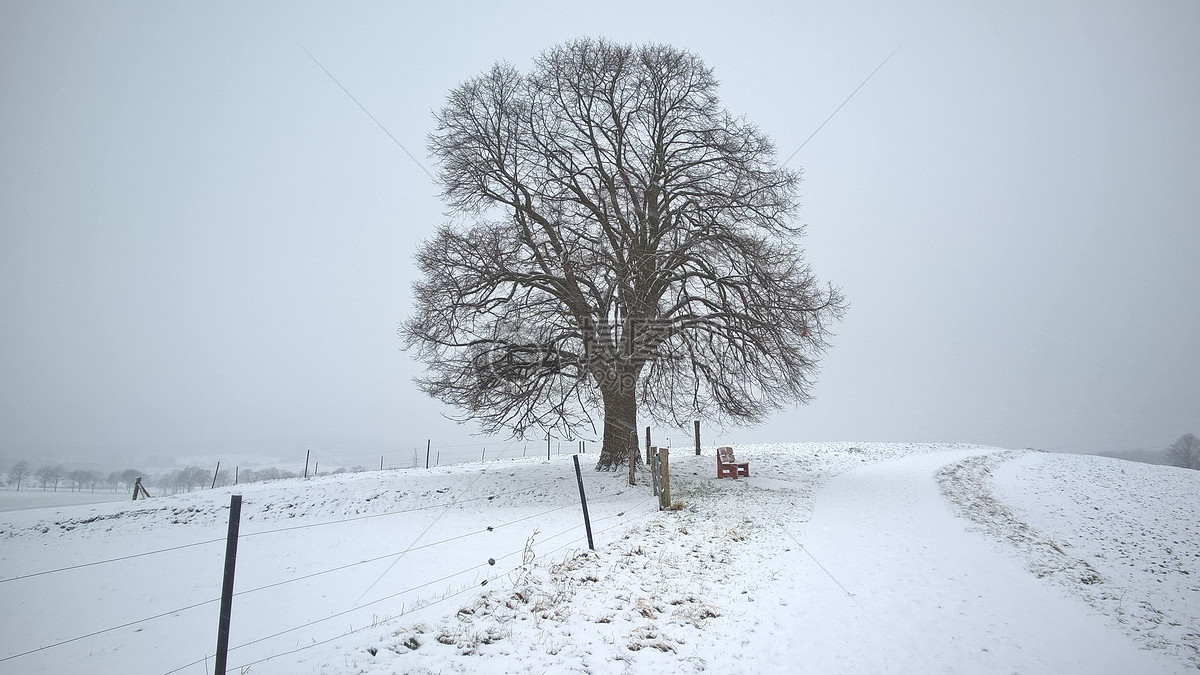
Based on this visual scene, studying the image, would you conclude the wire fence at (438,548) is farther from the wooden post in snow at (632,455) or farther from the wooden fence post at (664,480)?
the wooden post in snow at (632,455)

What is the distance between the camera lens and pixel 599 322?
13609mm

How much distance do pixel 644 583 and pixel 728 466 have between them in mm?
8120

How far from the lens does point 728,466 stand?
43.1 ft

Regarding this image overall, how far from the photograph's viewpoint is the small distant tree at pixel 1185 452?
16.7 meters

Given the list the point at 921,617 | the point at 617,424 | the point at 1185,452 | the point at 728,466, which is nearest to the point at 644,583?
the point at 921,617

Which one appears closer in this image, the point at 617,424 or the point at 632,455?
the point at 632,455

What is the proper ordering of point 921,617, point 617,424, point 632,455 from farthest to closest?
point 617,424, point 632,455, point 921,617

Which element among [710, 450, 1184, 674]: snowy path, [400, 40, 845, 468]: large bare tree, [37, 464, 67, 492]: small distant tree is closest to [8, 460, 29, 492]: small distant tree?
[37, 464, 67, 492]: small distant tree

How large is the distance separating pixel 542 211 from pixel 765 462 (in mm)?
11127

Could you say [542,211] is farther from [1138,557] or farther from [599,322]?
[1138,557]

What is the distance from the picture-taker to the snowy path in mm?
4398

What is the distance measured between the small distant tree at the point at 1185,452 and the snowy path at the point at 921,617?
54.5 feet

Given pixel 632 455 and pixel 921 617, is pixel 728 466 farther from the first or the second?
pixel 921 617

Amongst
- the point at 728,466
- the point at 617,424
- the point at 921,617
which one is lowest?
the point at 921,617
